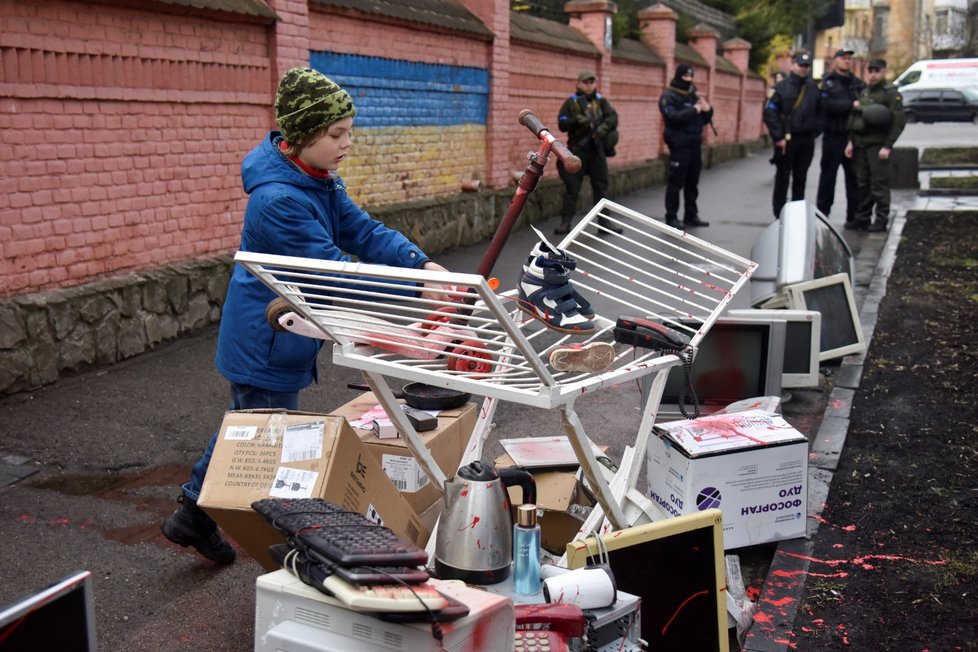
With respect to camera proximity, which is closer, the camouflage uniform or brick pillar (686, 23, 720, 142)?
the camouflage uniform

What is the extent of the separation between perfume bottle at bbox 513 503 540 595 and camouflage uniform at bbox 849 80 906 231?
35.5 feet

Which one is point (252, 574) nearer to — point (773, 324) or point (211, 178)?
point (773, 324)

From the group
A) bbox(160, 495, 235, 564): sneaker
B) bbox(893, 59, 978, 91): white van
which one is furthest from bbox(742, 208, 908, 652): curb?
bbox(893, 59, 978, 91): white van

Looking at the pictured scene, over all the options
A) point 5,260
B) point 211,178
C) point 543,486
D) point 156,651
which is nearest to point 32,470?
point 5,260

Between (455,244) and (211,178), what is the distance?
4182mm

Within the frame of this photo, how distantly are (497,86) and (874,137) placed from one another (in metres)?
4.54

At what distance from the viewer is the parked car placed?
119 feet

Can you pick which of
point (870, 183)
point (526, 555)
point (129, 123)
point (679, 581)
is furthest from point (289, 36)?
point (870, 183)

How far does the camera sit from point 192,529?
3.75 m

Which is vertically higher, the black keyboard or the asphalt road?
the black keyboard

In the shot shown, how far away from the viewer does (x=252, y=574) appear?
3.88 m

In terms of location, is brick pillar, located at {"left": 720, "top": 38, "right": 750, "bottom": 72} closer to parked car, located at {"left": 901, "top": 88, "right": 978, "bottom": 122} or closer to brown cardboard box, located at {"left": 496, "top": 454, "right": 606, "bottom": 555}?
parked car, located at {"left": 901, "top": 88, "right": 978, "bottom": 122}

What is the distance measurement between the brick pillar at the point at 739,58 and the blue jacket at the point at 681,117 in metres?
15.0

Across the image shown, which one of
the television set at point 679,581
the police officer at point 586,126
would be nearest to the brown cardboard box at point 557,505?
the television set at point 679,581
